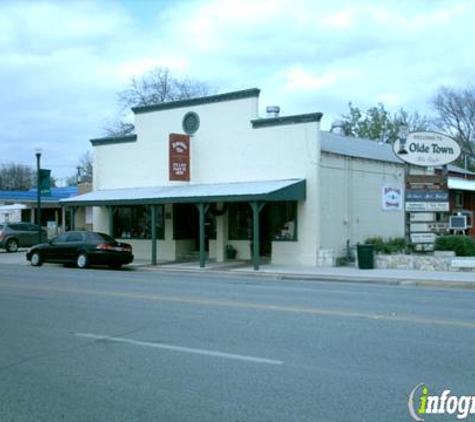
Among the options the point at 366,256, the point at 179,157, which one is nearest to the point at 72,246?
the point at 179,157

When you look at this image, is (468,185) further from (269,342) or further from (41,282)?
(269,342)

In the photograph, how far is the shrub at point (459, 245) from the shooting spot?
22.3 metres

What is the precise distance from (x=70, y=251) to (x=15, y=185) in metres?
73.6

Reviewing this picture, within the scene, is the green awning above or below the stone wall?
above

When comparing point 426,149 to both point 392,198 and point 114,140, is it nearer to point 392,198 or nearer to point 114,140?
point 392,198

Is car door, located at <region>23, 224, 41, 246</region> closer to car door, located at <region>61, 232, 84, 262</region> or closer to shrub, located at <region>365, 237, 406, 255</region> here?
car door, located at <region>61, 232, 84, 262</region>

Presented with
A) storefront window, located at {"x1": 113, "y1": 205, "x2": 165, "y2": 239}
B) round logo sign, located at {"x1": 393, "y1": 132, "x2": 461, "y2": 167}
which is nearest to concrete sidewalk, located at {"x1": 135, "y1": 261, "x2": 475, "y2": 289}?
storefront window, located at {"x1": 113, "y1": 205, "x2": 165, "y2": 239}

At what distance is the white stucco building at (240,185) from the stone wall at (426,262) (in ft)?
7.41

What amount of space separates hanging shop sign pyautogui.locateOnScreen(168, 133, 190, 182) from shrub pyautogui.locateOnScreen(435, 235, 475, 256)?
1088cm

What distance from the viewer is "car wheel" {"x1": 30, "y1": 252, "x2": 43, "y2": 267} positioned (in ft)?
83.3

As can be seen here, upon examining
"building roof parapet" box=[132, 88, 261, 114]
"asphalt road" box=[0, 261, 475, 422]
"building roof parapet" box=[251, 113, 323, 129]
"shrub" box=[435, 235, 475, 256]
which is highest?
"building roof parapet" box=[132, 88, 261, 114]

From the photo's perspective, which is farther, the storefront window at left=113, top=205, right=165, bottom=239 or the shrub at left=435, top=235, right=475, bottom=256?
the storefront window at left=113, top=205, right=165, bottom=239

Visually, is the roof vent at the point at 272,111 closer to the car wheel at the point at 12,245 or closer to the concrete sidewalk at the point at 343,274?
the concrete sidewalk at the point at 343,274

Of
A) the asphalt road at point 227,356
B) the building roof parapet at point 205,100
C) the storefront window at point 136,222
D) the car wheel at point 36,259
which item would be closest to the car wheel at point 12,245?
the storefront window at point 136,222
